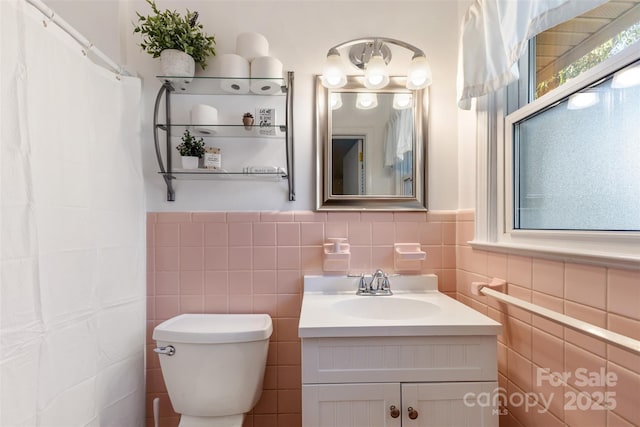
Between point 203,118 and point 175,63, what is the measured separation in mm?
247

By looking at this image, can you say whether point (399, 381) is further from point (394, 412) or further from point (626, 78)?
point (626, 78)

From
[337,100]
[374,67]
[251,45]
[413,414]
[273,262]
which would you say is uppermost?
[251,45]

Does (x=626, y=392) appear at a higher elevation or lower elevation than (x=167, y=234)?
lower

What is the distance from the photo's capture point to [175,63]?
4.06 ft

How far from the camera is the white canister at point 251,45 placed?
129cm

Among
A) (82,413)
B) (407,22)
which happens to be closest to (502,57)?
(407,22)

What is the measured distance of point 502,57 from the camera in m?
0.94

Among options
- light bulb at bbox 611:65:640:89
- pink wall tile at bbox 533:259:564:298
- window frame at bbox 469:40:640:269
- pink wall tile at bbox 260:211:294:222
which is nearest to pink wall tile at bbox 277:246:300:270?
pink wall tile at bbox 260:211:294:222

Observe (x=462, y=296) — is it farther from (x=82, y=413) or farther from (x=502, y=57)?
(x=82, y=413)

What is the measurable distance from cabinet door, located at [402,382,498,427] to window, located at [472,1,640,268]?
0.46m

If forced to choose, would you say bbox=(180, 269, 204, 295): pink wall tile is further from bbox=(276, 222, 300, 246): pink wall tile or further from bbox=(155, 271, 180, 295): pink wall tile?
bbox=(276, 222, 300, 246): pink wall tile

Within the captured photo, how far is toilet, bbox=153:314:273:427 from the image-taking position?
42.6 inches

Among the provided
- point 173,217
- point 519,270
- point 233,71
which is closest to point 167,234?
point 173,217

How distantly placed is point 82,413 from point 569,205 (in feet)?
5.62
